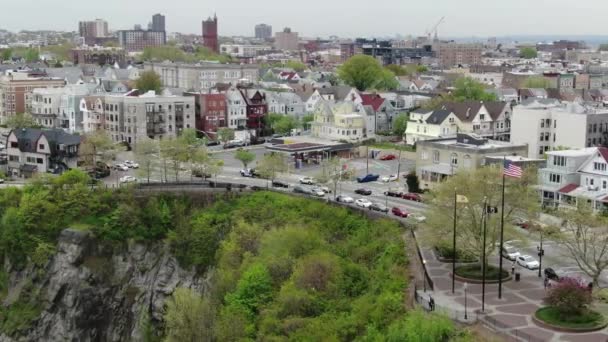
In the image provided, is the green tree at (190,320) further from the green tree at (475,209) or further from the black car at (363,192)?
the black car at (363,192)

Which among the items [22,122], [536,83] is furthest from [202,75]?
[536,83]

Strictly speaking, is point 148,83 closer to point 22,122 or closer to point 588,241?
point 22,122

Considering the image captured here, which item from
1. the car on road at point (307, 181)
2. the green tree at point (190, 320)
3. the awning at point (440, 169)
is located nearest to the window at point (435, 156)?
the awning at point (440, 169)

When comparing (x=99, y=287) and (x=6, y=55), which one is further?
(x=6, y=55)

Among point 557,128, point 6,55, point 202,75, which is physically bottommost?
point 557,128

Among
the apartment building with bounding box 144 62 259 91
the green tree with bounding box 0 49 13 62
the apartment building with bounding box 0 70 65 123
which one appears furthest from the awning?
the green tree with bounding box 0 49 13 62

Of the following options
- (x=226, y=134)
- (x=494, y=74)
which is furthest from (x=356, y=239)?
(x=494, y=74)

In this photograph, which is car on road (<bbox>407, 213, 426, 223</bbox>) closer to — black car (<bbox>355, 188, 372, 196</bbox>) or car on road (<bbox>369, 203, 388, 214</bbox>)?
car on road (<bbox>369, 203, 388, 214</bbox>)

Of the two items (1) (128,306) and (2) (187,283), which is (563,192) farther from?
(1) (128,306)
